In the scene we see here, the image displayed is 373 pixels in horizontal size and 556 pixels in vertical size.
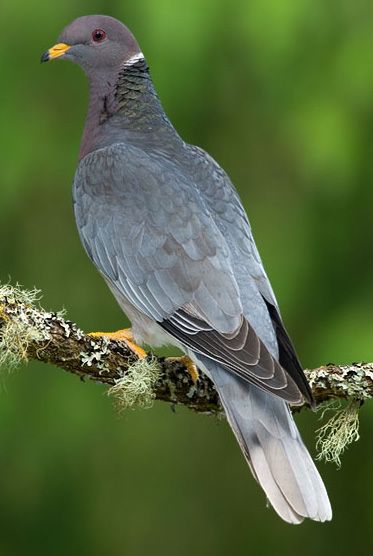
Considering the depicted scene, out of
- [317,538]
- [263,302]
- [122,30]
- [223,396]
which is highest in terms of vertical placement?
[122,30]

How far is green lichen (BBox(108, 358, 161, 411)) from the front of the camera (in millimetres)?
4230

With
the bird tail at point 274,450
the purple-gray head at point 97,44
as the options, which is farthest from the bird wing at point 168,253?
the purple-gray head at point 97,44

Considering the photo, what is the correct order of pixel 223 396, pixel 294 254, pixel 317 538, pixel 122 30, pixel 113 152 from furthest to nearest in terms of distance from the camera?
pixel 317 538
pixel 294 254
pixel 122 30
pixel 113 152
pixel 223 396

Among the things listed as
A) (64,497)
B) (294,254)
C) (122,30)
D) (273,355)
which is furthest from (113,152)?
(64,497)

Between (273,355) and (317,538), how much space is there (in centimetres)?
262

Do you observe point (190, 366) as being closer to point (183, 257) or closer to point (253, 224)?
point (183, 257)

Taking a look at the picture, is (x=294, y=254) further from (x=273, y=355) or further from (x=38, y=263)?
(x=273, y=355)

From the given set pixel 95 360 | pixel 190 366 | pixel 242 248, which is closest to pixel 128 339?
pixel 190 366

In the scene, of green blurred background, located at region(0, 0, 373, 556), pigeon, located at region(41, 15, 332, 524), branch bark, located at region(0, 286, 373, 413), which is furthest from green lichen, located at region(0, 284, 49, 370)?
green blurred background, located at region(0, 0, 373, 556)

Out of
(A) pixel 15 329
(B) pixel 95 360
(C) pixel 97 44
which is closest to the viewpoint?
(A) pixel 15 329

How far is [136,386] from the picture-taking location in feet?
14.0

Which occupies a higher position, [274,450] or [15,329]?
[15,329]

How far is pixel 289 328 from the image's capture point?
260 inches

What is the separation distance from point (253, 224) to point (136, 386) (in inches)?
87.6
